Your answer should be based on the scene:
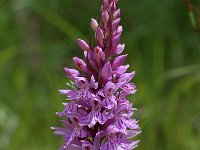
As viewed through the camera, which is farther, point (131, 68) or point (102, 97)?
point (131, 68)

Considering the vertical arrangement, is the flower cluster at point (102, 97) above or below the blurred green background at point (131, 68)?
below

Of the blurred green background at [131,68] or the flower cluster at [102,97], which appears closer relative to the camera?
the flower cluster at [102,97]

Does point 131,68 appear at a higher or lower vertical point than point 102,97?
higher

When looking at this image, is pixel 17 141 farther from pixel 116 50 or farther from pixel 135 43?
pixel 116 50

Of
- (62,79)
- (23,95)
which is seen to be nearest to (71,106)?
(23,95)
